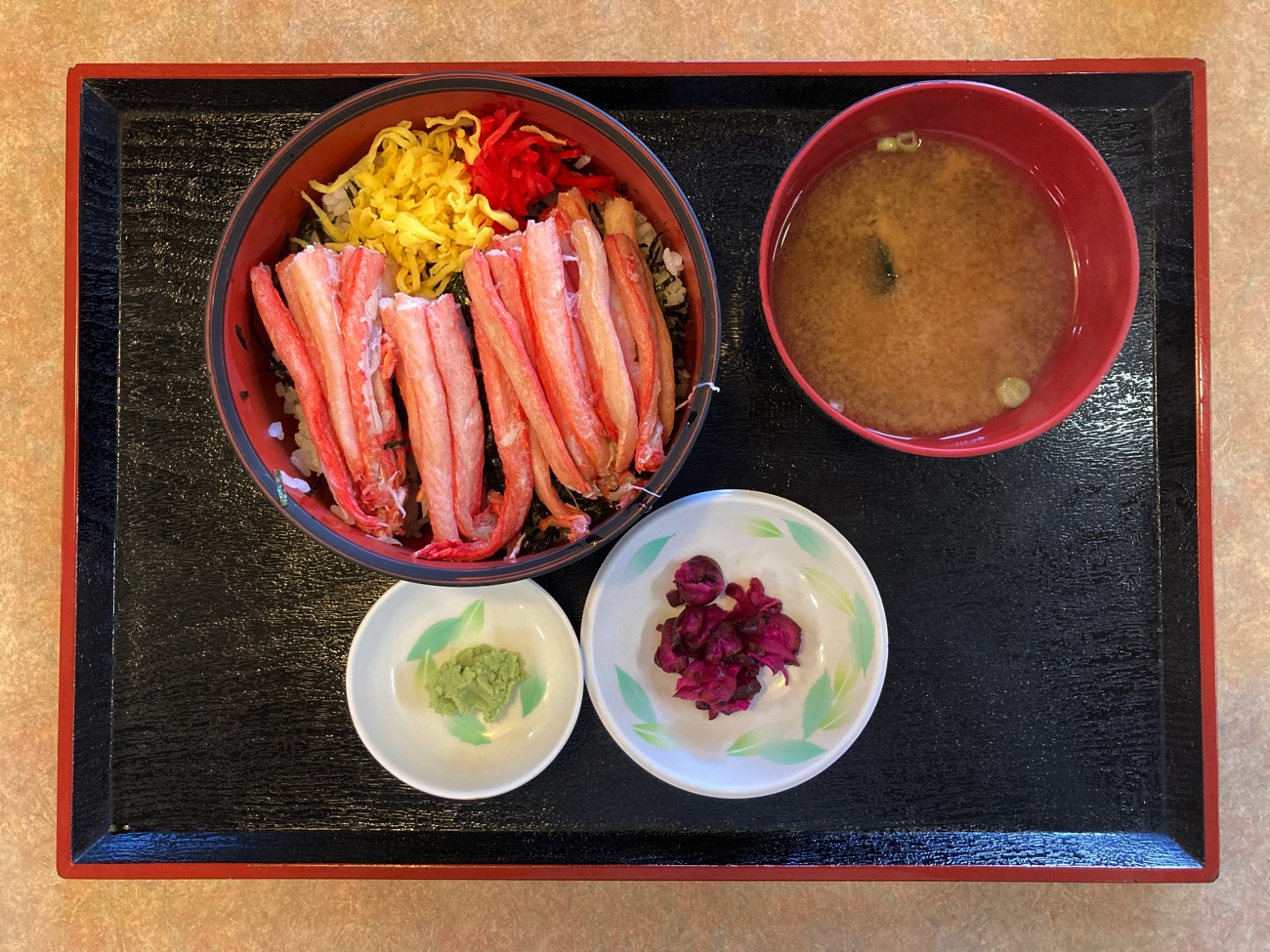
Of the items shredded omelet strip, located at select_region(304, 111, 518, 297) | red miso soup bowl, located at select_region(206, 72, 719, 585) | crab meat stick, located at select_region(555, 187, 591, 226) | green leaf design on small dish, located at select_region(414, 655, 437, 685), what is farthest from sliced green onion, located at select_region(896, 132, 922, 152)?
green leaf design on small dish, located at select_region(414, 655, 437, 685)

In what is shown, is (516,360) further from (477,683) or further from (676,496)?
(477,683)

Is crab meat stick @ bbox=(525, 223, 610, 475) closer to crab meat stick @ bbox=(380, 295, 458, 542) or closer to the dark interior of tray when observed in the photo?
crab meat stick @ bbox=(380, 295, 458, 542)

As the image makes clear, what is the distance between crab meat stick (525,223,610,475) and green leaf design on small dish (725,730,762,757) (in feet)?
1.89

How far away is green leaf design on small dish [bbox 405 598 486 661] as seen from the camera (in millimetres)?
1539

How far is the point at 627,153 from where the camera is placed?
1.30 metres

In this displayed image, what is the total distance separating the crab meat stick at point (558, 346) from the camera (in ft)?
4.21

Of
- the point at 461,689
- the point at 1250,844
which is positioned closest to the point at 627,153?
the point at 461,689

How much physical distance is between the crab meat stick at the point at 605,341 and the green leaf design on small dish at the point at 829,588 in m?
0.44

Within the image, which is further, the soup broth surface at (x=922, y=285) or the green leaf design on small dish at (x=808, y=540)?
the green leaf design on small dish at (x=808, y=540)

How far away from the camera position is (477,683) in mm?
1484

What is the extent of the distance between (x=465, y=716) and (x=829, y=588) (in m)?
0.71

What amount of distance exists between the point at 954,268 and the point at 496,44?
3.47ft

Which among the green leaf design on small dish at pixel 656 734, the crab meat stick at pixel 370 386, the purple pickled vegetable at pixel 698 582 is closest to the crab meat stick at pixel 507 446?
the crab meat stick at pixel 370 386

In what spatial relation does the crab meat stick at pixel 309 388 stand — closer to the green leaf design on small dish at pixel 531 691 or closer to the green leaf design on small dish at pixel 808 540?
the green leaf design on small dish at pixel 531 691
